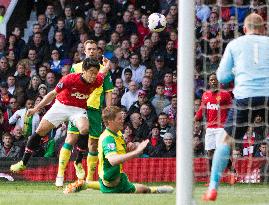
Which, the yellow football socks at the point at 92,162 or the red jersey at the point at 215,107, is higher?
the red jersey at the point at 215,107

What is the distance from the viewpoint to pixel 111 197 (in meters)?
11.9

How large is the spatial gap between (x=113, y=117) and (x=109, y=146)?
0.33m

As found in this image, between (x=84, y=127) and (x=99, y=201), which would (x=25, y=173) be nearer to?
(x=84, y=127)

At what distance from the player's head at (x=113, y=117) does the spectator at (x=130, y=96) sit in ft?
Result: 20.5

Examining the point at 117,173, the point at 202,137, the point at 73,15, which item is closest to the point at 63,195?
the point at 117,173

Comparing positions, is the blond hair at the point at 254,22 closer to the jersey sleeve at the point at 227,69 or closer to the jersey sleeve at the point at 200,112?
the jersey sleeve at the point at 227,69

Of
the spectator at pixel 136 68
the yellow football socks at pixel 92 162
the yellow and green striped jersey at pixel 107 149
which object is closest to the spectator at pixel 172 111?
the spectator at pixel 136 68

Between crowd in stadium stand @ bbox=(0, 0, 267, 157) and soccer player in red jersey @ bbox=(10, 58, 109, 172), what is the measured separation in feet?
7.32

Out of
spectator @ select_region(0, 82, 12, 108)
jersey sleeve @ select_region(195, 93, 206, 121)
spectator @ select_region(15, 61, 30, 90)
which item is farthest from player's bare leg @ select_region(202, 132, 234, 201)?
spectator @ select_region(15, 61, 30, 90)

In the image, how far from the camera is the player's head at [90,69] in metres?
13.7

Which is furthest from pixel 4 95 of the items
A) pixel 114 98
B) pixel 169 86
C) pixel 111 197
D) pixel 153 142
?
pixel 111 197

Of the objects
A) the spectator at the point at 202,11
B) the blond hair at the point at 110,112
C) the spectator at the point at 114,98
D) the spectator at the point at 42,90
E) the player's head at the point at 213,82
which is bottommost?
the blond hair at the point at 110,112

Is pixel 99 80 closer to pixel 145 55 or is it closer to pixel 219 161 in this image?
pixel 219 161

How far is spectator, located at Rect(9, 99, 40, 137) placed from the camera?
17703mm
